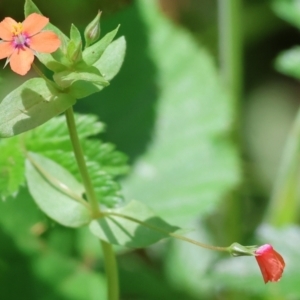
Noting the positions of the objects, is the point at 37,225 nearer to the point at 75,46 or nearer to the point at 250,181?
the point at 75,46

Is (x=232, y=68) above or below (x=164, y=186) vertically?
above

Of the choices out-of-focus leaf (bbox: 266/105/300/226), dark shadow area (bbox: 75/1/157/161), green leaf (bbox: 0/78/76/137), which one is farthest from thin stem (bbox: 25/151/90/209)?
out-of-focus leaf (bbox: 266/105/300/226)

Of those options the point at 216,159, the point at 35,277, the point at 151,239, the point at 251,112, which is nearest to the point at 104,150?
the point at 151,239

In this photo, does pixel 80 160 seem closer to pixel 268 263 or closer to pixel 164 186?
pixel 268 263

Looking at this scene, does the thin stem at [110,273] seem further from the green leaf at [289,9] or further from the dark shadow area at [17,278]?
the green leaf at [289,9]

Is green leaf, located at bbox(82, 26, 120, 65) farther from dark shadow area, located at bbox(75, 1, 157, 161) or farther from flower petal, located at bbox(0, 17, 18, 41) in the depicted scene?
dark shadow area, located at bbox(75, 1, 157, 161)

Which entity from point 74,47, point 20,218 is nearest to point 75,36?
point 74,47

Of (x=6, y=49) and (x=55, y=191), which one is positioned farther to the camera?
(x=55, y=191)
